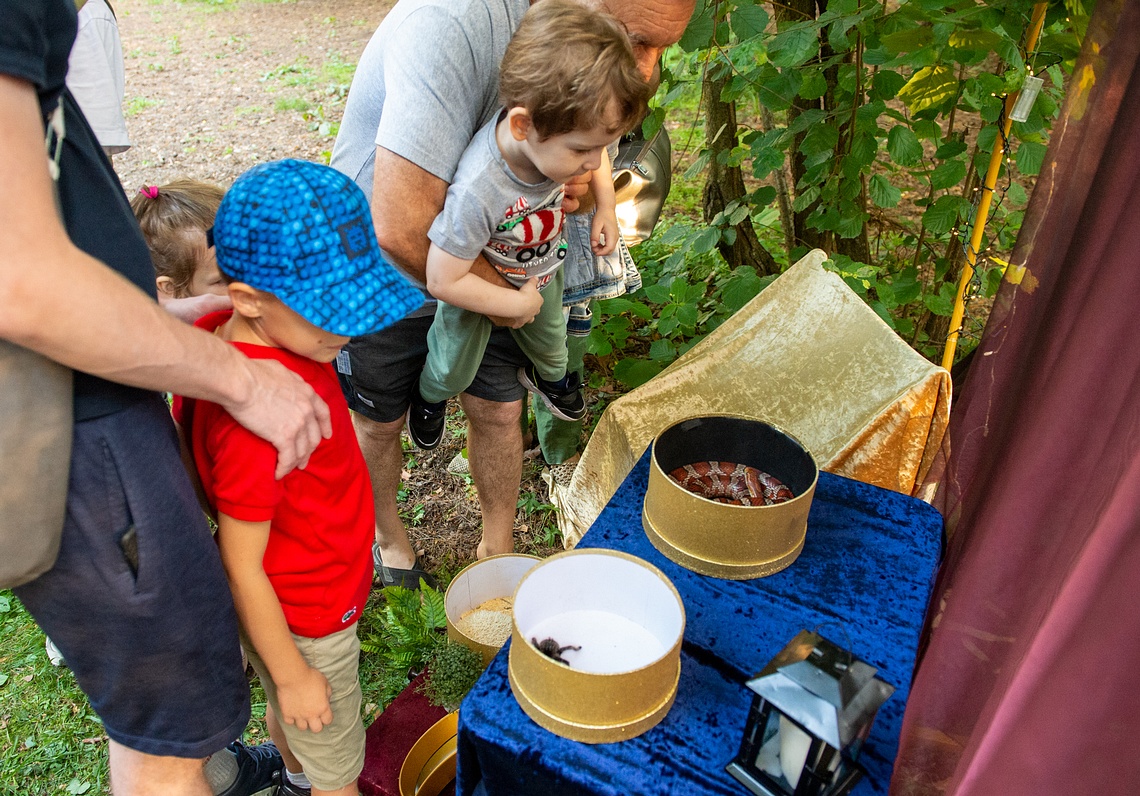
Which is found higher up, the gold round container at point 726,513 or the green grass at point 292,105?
the gold round container at point 726,513

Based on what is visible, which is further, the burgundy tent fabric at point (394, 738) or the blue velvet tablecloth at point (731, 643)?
the burgundy tent fabric at point (394, 738)

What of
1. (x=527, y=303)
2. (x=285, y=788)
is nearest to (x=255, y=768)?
(x=285, y=788)

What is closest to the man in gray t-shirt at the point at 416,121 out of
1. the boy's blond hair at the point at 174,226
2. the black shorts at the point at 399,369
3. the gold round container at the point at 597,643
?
the black shorts at the point at 399,369

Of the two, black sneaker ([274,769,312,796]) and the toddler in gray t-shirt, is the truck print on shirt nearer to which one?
the toddler in gray t-shirt

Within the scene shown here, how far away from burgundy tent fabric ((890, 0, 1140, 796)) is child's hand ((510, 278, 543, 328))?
1062mm

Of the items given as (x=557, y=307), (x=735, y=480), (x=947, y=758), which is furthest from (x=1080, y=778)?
(x=557, y=307)

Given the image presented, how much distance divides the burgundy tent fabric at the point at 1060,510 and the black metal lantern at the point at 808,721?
0.14m

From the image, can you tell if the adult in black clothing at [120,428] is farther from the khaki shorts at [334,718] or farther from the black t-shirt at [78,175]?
the khaki shorts at [334,718]

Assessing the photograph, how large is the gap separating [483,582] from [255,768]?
72 centimetres

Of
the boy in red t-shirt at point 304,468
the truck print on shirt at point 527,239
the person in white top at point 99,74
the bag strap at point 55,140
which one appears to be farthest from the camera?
the person in white top at point 99,74

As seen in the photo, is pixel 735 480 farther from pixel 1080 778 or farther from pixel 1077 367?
pixel 1080 778

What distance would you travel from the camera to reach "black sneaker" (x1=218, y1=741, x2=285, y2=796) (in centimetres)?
185

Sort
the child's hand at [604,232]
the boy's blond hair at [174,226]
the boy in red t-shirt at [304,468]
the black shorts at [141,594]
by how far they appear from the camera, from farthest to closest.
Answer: the child's hand at [604,232] → the boy's blond hair at [174,226] → the boy in red t-shirt at [304,468] → the black shorts at [141,594]

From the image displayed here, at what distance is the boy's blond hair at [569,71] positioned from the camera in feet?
5.36
